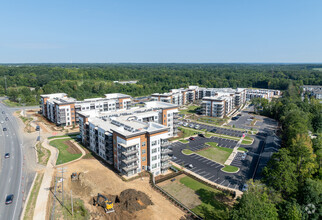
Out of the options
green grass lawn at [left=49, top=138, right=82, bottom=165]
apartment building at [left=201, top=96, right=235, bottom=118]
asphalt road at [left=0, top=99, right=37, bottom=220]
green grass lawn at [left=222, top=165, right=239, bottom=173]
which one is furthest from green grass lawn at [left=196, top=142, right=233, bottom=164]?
asphalt road at [left=0, top=99, right=37, bottom=220]

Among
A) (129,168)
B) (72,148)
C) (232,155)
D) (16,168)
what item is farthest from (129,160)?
(232,155)

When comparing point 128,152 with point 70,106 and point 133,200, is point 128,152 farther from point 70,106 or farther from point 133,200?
point 70,106

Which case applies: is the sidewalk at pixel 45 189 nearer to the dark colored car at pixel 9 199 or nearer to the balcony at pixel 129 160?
the dark colored car at pixel 9 199

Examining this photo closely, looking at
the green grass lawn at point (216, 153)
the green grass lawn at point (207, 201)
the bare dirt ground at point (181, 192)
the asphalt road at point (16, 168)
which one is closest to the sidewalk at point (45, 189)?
the asphalt road at point (16, 168)

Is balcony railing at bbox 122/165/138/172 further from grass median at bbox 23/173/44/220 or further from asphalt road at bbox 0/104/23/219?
asphalt road at bbox 0/104/23/219

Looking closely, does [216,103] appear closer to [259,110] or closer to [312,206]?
[259,110]
